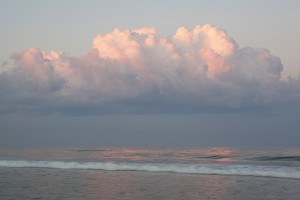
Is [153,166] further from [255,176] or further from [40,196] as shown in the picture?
[40,196]

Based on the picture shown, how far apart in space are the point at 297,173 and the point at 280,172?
1037 millimetres

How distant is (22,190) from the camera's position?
1612cm

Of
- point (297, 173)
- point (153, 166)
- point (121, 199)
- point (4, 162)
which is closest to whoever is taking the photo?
point (121, 199)

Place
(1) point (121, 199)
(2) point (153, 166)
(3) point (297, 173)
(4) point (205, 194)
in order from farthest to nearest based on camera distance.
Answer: (2) point (153, 166) → (3) point (297, 173) → (4) point (205, 194) → (1) point (121, 199)

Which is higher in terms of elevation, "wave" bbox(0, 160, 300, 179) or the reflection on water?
the reflection on water

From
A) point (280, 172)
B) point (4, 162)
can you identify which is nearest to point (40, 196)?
point (280, 172)

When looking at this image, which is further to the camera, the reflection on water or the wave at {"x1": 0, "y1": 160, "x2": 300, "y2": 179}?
the reflection on water

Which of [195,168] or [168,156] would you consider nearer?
[195,168]

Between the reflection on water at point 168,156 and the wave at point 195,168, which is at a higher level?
the reflection on water at point 168,156

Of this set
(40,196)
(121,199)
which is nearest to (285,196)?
(121,199)

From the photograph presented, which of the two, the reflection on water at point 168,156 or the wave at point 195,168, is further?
the reflection on water at point 168,156

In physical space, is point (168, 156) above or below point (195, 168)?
above

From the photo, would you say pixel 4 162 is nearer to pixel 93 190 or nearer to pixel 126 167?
pixel 126 167

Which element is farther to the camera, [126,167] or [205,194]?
[126,167]
